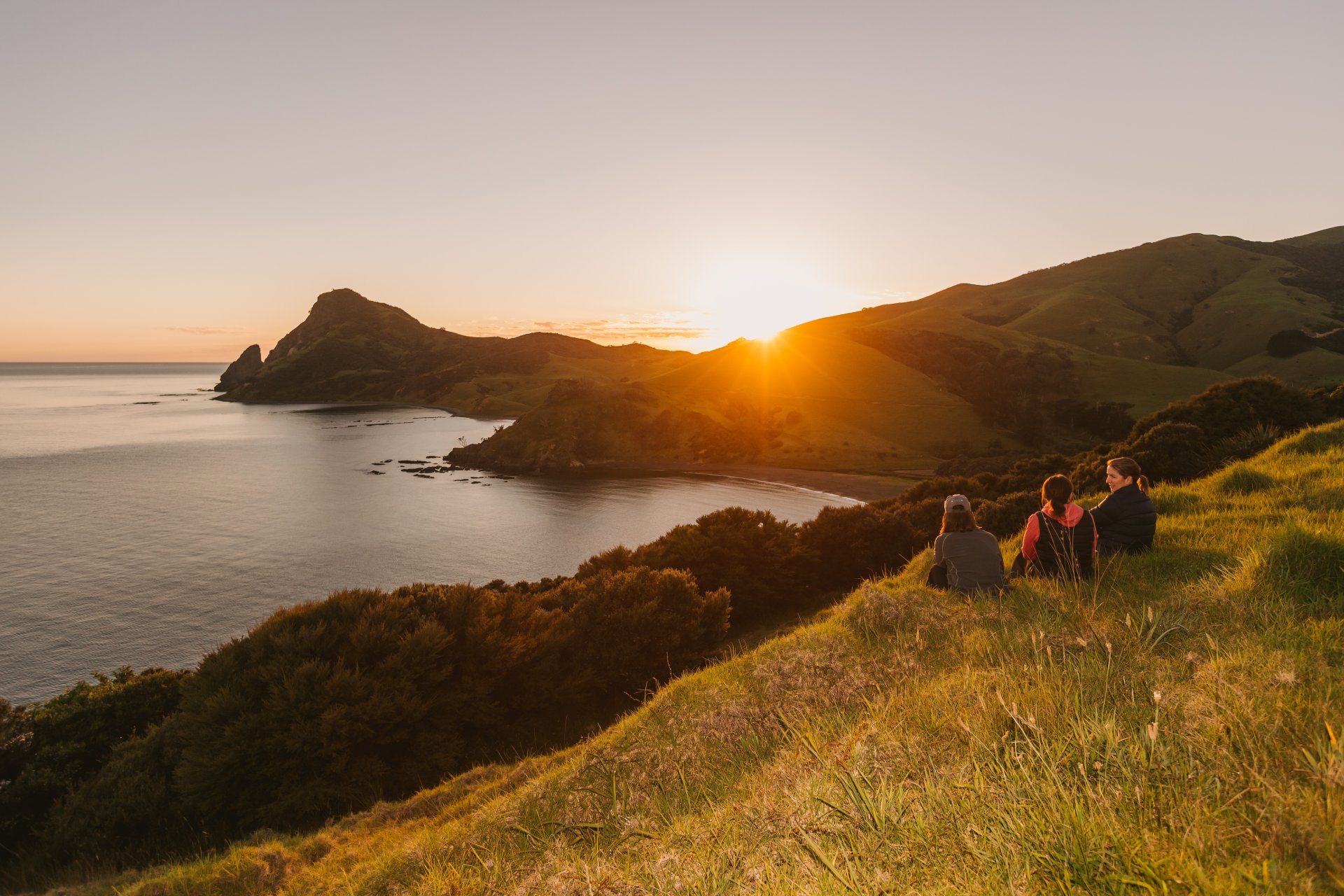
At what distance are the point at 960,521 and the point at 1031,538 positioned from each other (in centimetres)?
106

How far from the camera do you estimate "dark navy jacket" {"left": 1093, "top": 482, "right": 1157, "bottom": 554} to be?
30.9 feet

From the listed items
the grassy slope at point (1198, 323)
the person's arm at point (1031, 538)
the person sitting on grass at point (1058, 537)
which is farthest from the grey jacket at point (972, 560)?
the grassy slope at point (1198, 323)

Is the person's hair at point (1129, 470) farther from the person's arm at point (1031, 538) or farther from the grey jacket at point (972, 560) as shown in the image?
the grey jacket at point (972, 560)

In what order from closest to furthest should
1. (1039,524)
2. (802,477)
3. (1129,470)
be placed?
1. (1039,524)
2. (1129,470)
3. (802,477)

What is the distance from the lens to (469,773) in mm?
13023

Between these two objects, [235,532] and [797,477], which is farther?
[797,477]

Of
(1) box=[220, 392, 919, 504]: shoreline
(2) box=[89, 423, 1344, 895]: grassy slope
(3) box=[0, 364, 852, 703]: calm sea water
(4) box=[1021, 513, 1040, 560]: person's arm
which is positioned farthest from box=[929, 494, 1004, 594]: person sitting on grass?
(1) box=[220, 392, 919, 504]: shoreline

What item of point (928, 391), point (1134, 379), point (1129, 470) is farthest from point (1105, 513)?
point (928, 391)

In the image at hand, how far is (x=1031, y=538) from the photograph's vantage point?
380 inches

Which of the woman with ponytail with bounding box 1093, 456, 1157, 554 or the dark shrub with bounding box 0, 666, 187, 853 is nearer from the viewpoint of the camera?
the woman with ponytail with bounding box 1093, 456, 1157, 554

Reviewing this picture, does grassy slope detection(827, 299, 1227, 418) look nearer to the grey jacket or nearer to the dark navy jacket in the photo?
the dark navy jacket

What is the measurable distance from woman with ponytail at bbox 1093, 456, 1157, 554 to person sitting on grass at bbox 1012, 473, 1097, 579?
0.24 m

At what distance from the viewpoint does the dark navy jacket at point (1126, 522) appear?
941cm

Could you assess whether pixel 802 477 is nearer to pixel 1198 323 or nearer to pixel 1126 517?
pixel 1126 517
